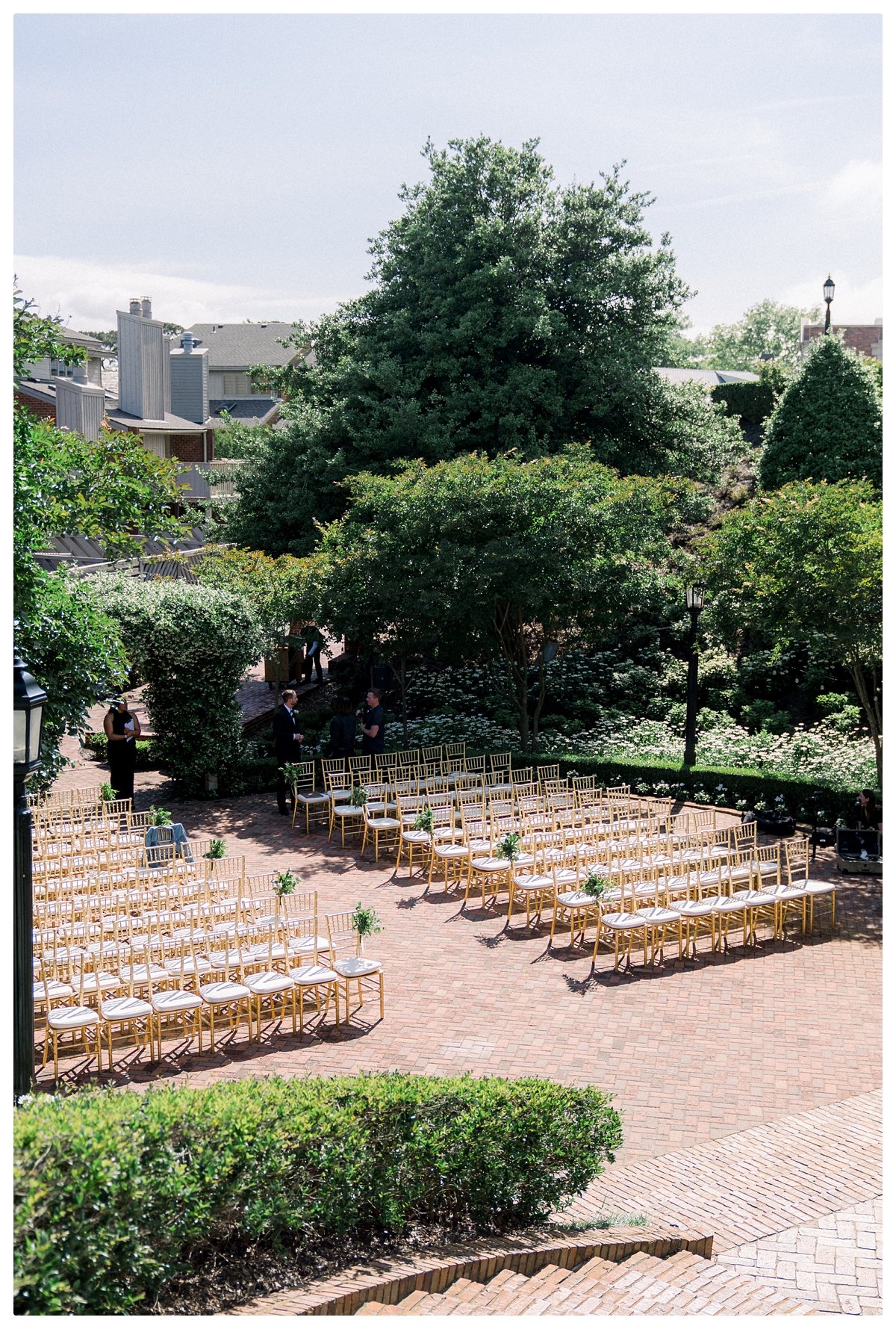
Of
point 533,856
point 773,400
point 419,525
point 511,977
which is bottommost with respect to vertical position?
point 511,977

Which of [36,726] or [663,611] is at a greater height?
[663,611]

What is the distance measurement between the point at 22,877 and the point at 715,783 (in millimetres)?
15012

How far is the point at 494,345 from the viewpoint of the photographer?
92.9ft

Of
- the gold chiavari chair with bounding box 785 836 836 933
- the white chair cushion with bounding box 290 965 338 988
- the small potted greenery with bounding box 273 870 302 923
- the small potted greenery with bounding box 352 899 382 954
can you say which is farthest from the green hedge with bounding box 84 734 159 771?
the gold chiavari chair with bounding box 785 836 836 933

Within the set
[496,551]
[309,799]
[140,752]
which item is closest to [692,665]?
[496,551]

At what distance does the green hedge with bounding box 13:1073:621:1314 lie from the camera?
502 centimetres

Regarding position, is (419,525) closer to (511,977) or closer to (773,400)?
(511,977)

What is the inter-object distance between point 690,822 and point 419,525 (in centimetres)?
714

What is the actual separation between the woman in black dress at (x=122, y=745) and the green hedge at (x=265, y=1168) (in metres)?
12.2

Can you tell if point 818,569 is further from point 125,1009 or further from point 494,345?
point 494,345

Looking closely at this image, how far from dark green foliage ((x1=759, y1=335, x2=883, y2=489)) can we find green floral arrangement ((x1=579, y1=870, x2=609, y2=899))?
66.9 feet

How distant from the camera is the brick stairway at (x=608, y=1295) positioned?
5.61 m

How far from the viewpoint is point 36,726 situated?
6625 mm
